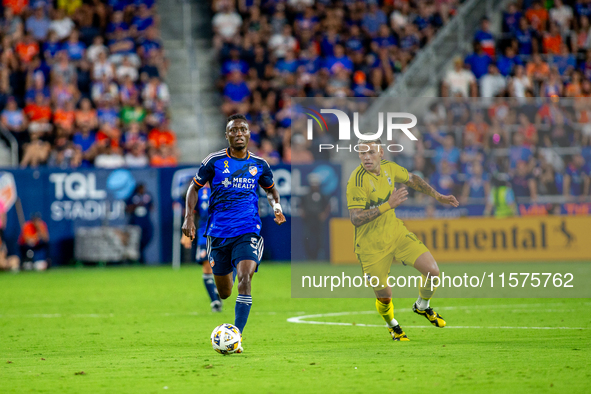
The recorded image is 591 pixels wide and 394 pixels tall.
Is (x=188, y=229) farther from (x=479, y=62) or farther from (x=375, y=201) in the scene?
(x=479, y=62)

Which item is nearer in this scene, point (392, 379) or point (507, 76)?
point (392, 379)

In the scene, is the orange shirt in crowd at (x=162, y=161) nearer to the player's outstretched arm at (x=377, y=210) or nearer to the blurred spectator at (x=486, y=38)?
the blurred spectator at (x=486, y=38)

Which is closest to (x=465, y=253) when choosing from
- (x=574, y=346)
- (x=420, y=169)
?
(x=420, y=169)

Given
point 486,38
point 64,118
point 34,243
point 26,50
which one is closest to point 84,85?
point 64,118

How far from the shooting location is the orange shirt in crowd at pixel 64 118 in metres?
24.0

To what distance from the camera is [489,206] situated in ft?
68.0

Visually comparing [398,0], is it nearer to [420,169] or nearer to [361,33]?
[361,33]

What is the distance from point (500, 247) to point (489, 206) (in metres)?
1.05

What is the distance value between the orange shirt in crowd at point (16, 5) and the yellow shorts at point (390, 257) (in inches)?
810

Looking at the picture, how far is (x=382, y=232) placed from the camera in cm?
968

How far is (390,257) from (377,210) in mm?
635

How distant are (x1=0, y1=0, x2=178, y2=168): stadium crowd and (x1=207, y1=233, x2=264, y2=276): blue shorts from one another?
617 inches

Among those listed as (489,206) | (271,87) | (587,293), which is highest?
(271,87)

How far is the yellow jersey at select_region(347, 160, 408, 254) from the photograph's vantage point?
9.55m
